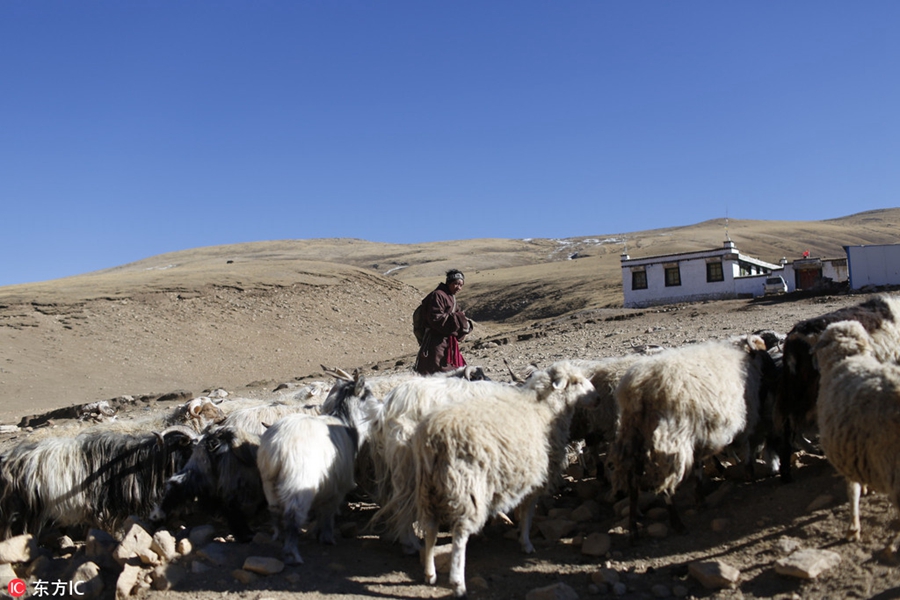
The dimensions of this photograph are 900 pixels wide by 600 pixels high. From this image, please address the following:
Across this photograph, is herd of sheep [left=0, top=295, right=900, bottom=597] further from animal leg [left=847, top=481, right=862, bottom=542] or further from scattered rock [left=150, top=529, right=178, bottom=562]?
scattered rock [left=150, top=529, right=178, bottom=562]

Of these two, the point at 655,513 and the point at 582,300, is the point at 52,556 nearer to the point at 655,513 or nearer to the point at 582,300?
the point at 655,513

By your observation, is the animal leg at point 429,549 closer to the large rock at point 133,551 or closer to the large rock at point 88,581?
the large rock at point 133,551

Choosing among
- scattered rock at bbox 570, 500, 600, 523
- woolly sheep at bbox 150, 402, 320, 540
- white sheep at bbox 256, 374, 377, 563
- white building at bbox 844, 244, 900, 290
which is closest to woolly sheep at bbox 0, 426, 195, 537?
woolly sheep at bbox 150, 402, 320, 540

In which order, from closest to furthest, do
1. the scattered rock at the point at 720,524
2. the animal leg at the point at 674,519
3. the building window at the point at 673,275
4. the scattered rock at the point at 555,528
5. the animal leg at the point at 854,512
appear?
1. the animal leg at the point at 854,512
2. the scattered rock at the point at 720,524
3. the animal leg at the point at 674,519
4. the scattered rock at the point at 555,528
5. the building window at the point at 673,275

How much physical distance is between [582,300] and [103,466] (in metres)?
38.0

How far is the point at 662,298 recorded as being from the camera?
35500mm

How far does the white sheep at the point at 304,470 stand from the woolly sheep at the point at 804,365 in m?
3.71

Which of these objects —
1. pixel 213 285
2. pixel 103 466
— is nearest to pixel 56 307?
pixel 213 285

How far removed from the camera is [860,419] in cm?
451

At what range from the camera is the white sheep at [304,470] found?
5.39 m

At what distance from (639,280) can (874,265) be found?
35.1 feet

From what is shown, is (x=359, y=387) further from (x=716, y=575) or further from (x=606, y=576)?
(x=716, y=575)

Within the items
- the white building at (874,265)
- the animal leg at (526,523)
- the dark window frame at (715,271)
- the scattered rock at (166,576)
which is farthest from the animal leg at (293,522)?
the dark window frame at (715,271)

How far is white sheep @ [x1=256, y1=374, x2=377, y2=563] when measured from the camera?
5.39 m
